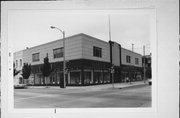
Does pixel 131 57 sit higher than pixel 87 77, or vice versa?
pixel 131 57

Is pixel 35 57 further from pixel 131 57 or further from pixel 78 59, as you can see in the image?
pixel 131 57

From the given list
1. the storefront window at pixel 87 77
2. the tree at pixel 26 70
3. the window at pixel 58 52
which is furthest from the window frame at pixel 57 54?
the tree at pixel 26 70

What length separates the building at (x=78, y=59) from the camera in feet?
36.5

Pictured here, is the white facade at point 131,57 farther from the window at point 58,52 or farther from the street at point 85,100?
the street at point 85,100

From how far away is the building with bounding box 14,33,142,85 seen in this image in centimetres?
1112

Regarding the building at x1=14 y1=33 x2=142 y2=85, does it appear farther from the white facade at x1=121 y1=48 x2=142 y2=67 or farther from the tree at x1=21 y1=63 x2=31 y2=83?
the white facade at x1=121 y1=48 x2=142 y2=67

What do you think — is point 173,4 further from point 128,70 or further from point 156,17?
point 128,70

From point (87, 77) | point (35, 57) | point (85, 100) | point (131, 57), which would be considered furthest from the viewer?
point (131, 57)

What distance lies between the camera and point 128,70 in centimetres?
1772

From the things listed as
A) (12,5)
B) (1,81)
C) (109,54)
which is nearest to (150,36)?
(12,5)

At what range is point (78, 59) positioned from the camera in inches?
436

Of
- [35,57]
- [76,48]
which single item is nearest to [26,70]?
[35,57]

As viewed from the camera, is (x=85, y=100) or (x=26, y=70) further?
(x=26, y=70)

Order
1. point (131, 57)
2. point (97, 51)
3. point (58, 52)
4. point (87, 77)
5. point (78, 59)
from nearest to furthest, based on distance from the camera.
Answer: point (78, 59)
point (87, 77)
point (58, 52)
point (97, 51)
point (131, 57)
